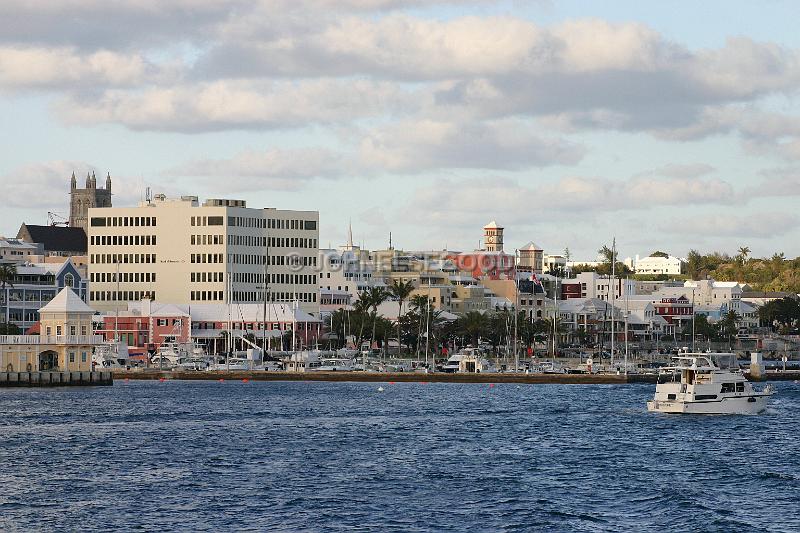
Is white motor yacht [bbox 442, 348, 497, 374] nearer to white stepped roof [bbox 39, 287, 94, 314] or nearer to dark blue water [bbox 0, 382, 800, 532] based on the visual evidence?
white stepped roof [bbox 39, 287, 94, 314]

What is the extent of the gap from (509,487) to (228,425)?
121 feet

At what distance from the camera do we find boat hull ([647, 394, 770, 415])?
347ft

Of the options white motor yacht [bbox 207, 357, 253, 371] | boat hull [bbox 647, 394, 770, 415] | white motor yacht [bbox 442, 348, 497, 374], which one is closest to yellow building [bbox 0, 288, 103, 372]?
white motor yacht [bbox 207, 357, 253, 371]

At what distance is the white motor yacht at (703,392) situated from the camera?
346 ft

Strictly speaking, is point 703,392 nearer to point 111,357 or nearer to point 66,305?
point 66,305

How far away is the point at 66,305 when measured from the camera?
5704 inches

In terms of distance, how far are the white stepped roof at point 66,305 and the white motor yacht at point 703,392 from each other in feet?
203

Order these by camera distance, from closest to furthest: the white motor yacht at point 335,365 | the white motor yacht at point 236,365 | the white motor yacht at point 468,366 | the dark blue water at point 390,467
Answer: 1. the dark blue water at point 390,467
2. the white motor yacht at point 236,365
3. the white motor yacht at point 468,366
4. the white motor yacht at point 335,365

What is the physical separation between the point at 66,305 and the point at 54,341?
366 cm

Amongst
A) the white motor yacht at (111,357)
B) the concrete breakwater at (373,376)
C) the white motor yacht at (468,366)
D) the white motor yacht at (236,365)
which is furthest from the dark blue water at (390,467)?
the white motor yacht at (468,366)

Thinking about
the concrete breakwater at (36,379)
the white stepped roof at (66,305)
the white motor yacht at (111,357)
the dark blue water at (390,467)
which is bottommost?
the dark blue water at (390,467)

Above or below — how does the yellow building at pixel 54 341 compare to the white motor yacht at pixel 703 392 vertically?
above

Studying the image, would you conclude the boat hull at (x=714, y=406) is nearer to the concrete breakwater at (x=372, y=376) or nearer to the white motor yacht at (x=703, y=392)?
the white motor yacht at (x=703, y=392)

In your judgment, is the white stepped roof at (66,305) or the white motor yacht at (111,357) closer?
the white stepped roof at (66,305)
